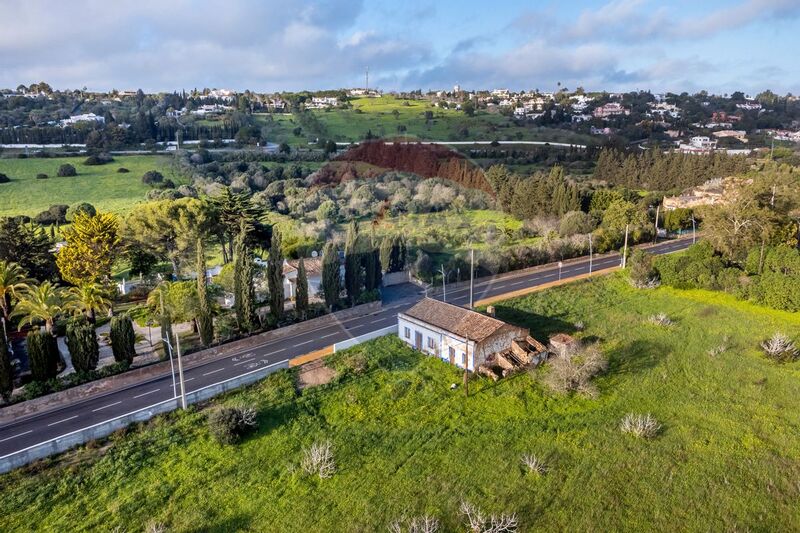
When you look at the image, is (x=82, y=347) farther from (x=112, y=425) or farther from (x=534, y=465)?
(x=534, y=465)

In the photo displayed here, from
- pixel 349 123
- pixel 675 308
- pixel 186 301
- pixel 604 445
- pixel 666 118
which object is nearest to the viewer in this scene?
pixel 604 445

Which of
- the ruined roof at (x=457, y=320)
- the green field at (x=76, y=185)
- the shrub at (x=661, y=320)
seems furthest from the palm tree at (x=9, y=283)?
the shrub at (x=661, y=320)

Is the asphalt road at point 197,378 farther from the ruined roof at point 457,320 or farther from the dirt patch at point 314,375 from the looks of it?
the ruined roof at point 457,320

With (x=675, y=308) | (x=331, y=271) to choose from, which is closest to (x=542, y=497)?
(x=331, y=271)

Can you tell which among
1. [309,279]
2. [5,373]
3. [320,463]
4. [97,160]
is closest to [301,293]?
[309,279]

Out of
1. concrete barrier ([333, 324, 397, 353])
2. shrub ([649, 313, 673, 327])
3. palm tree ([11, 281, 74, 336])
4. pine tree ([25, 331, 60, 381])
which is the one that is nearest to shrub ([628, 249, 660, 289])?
shrub ([649, 313, 673, 327])

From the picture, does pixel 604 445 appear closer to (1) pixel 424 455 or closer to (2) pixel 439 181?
(1) pixel 424 455
